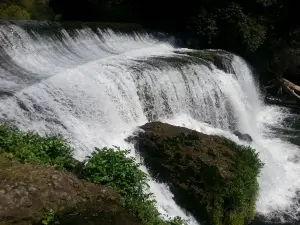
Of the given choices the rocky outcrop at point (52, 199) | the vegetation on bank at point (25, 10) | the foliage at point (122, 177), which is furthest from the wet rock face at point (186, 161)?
the vegetation on bank at point (25, 10)

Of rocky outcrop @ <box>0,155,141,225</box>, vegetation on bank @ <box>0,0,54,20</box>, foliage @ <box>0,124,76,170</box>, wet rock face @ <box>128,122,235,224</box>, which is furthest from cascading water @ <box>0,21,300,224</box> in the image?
vegetation on bank @ <box>0,0,54,20</box>

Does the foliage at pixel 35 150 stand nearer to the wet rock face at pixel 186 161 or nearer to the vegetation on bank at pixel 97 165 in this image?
the vegetation on bank at pixel 97 165

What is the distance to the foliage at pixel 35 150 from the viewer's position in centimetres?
673

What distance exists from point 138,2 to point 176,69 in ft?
27.1

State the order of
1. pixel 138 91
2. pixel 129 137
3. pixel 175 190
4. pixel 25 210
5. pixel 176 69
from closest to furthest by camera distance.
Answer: pixel 25 210, pixel 175 190, pixel 129 137, pixel 138 91, pixel 176 69

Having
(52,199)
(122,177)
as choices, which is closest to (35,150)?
(122,177)

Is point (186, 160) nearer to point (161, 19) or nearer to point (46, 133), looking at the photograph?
point (46, 133)

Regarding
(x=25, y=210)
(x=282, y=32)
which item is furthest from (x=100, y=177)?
(x=282, y=32)

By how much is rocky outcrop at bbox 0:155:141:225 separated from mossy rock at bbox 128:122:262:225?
2868 mm

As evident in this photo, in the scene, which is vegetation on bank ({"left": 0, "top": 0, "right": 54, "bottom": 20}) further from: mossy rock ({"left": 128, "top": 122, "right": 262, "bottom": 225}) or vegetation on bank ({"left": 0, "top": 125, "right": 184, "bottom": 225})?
vegetation on bank ({"left": 0, "top": 125, "right": 184, "bottom": 225})

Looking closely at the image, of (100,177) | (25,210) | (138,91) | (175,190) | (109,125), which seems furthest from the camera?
(138,91)

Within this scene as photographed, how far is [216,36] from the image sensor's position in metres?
19.2

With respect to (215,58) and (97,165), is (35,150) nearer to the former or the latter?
(97,165)

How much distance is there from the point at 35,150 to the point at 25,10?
40.2 ft
